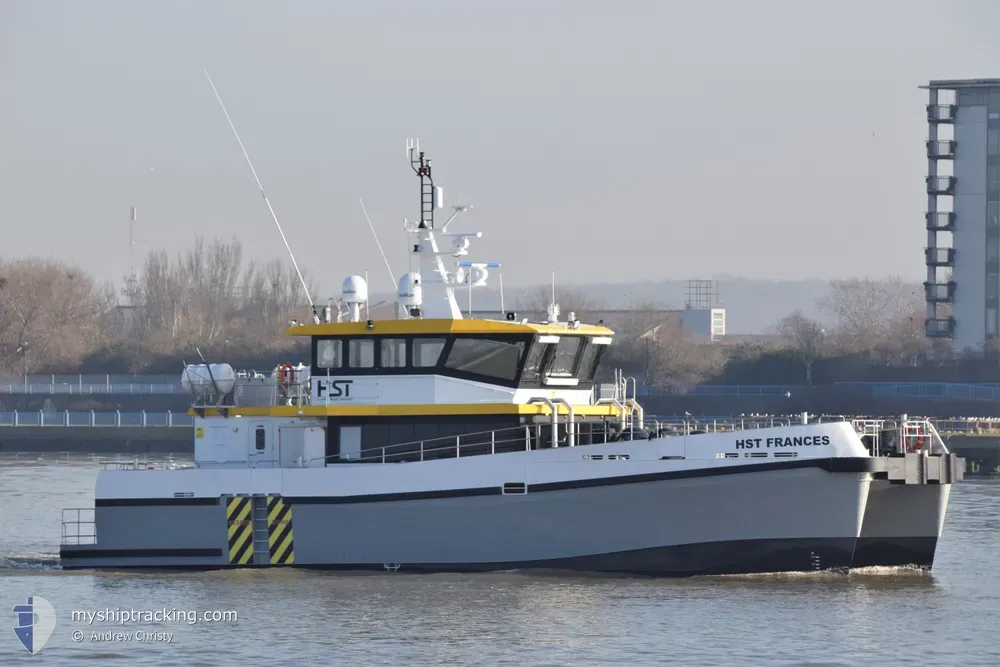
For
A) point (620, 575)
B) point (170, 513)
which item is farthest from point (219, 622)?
point (620, 575)

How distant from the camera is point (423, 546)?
2528 cm

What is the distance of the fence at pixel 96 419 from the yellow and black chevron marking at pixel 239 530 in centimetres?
4206

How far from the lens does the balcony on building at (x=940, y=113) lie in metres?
77.3

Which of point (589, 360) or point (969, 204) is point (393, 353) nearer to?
point (589, 360)

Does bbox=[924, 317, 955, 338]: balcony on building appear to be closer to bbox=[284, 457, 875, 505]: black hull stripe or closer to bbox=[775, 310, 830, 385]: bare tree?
bbox=[775, 310, 830, 385]: bare tree

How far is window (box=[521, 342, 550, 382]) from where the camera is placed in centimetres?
2593

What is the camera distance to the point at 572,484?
967 inches

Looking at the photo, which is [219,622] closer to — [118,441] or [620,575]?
[620,575]

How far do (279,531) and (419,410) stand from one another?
109 inches

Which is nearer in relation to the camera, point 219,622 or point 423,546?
point 219,622

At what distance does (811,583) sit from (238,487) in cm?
852

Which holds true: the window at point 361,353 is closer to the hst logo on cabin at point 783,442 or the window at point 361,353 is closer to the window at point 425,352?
the window at point 425,352

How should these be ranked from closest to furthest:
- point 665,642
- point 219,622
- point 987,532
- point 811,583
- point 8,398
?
point 665,642 → point 219,622 → point 811,583 → point 987,532 → point 8,398

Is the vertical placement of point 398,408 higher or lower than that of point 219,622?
higher
